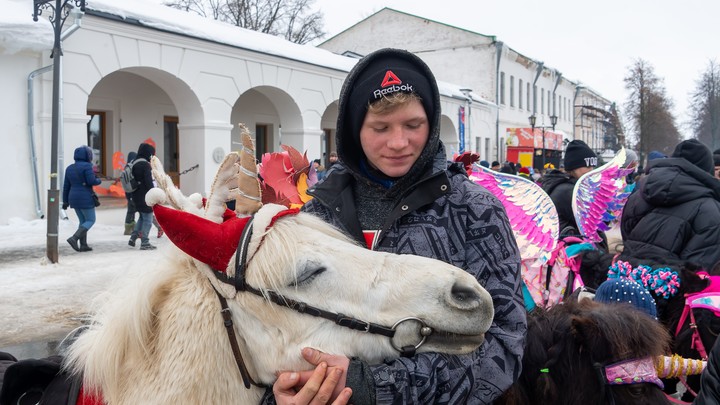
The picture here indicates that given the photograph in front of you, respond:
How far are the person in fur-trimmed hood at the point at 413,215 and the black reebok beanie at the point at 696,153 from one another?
3.09m

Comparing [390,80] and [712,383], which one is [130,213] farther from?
[712,383]

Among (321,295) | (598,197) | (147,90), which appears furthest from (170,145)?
(321,295)

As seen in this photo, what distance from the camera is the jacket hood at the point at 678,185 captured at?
3627 millimetres

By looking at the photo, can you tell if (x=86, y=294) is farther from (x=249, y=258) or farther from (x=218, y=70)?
(x=218, y=70)

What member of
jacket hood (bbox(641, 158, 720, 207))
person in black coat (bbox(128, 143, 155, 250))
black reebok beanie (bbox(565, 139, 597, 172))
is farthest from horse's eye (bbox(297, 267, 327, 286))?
person in black coat (bbox(128, 143, 155, 250))

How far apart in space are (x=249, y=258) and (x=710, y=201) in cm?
352

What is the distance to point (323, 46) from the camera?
36.8 metres

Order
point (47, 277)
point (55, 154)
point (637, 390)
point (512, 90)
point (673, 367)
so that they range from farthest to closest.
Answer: point (512, 90), point (55, 154), point (47, 277), point (673, 367), point (637, 390)

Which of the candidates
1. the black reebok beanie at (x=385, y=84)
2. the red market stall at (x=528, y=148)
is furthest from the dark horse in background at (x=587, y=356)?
the red market stall at (x=528, y=148)

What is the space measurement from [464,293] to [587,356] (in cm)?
123

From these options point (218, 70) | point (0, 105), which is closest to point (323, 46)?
point (218, 70)

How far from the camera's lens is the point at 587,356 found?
2260mm

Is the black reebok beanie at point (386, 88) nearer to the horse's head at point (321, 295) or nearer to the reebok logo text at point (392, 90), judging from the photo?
the reebok logo text at point (392, 90)

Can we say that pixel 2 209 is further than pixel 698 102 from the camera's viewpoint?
No
